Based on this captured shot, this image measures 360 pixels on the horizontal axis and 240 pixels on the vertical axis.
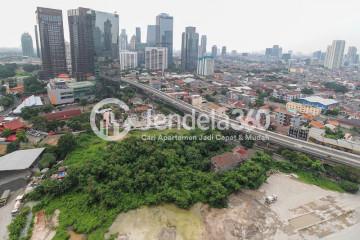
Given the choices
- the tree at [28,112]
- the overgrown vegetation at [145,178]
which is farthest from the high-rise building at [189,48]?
the overgrown vegetation at [145,178]

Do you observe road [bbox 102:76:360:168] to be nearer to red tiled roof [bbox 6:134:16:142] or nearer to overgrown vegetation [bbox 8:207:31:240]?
overgrown vegetation [bbox 8:207:31:240]

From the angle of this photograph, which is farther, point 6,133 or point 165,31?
point 165,31

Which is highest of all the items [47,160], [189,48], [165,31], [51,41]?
[165,31]

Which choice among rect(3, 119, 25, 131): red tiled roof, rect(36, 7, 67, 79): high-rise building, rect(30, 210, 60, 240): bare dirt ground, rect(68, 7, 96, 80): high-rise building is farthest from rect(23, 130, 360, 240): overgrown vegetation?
rect(36, 7, 67, 79): high-rise building

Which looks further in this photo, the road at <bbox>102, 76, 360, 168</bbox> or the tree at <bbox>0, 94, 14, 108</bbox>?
the tree at <bbox>0, 94, 14, 108</bbox>

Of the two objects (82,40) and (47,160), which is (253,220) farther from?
(82,40)

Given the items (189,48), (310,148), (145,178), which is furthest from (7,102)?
(189,48)

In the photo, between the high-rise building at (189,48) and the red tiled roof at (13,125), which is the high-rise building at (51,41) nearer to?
the red tiled roof at (13,125)
